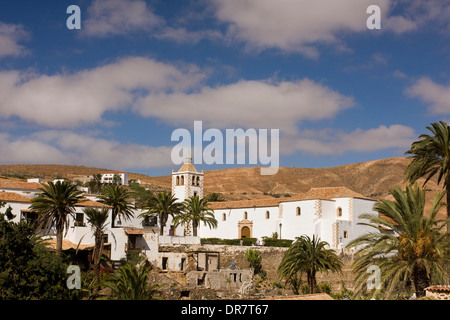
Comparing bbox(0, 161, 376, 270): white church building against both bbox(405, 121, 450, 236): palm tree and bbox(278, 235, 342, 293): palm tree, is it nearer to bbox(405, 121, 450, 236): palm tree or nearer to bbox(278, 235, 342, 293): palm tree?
bbox(278, 235, 342, 293): palm tree

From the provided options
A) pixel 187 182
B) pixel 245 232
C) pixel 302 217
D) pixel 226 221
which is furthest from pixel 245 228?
pixel 187 182

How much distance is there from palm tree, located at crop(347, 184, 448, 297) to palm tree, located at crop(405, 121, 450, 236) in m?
1.62

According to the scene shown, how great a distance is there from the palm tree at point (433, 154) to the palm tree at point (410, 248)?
63.9 inches

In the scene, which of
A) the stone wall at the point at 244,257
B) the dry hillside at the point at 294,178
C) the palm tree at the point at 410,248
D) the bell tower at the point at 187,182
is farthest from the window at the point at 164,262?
the dry hillside at the point at 294,178

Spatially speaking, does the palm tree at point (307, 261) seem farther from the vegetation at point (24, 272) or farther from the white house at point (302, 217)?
the white house at point (302, 217)

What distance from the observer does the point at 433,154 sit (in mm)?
23641

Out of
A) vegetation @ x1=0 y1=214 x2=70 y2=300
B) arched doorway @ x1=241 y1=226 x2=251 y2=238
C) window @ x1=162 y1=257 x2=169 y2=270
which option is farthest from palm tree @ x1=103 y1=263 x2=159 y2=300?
arched doorway @ x1=241 y1=226 x2=251 y2=238

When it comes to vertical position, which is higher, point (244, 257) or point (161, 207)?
point (161, 207)

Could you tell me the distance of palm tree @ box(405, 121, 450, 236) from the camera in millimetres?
22906

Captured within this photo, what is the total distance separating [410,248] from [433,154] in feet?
16.6

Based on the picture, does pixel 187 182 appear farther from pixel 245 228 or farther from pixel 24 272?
pixel 24 272

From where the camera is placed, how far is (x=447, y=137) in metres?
22.9
